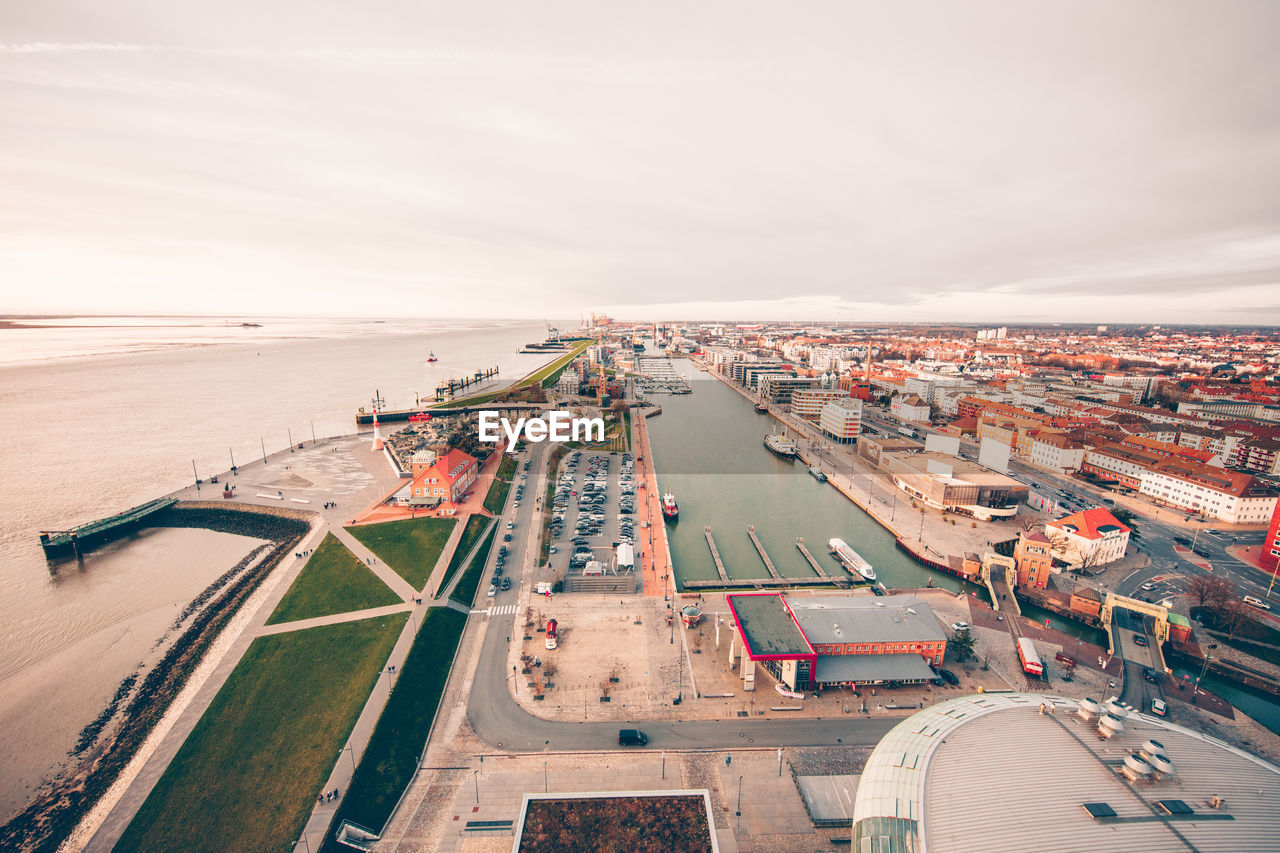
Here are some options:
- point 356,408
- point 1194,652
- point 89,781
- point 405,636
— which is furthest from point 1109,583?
point 356,408

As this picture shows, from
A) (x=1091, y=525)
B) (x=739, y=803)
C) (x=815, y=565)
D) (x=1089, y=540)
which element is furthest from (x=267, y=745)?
(x=1091, y=525)

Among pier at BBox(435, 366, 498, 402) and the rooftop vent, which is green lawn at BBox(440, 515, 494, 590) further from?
pier at BBox(435, 366, 498, 402)

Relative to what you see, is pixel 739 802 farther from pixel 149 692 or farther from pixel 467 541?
pixel 149 692

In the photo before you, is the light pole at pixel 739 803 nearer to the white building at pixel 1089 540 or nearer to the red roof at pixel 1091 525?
the white building at pixel 1089 540

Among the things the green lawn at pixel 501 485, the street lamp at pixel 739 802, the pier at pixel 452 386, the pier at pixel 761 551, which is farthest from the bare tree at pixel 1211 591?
the pier at pixel 452 386

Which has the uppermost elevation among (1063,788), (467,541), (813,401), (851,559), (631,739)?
(1063,788)

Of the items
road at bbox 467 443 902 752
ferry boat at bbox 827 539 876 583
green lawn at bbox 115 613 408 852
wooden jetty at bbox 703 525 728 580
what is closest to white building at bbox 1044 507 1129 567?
ferry boat at bbox 827 539 876 583
